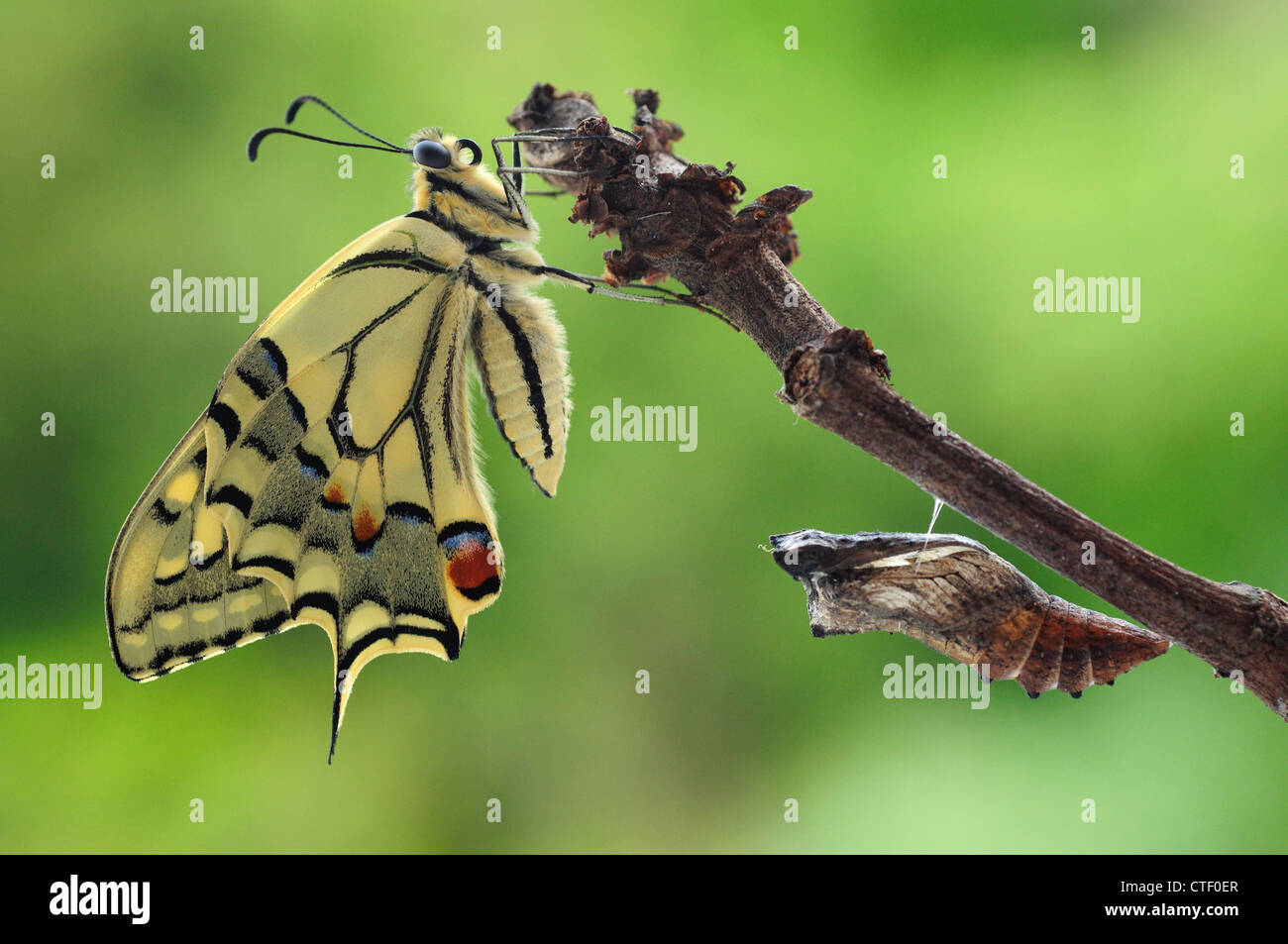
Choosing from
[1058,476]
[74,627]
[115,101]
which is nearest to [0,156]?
[115,101]

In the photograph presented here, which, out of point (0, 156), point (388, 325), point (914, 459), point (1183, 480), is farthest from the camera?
point (0, 156)

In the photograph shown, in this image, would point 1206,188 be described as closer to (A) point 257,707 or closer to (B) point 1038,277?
(B) point 1038,277

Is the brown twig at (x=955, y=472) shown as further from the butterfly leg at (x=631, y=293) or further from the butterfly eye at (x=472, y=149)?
the butterfly eye at (x=472, y=149)

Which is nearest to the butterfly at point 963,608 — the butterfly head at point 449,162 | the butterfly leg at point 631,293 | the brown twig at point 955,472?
the brown twig at point 955,472

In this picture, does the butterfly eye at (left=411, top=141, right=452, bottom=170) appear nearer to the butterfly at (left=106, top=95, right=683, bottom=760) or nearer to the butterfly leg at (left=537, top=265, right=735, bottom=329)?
the butterfly at (left=106, top=95, right=683, bottom=760)

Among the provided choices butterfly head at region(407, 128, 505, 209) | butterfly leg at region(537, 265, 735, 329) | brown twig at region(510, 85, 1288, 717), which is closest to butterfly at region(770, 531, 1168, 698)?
brown twig at region(510, 85, 1288, 717)

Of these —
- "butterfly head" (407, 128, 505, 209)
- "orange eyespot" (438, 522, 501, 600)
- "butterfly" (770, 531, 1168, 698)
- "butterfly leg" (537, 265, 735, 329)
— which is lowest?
"butterfly" (770, 531, 1168, 698)
